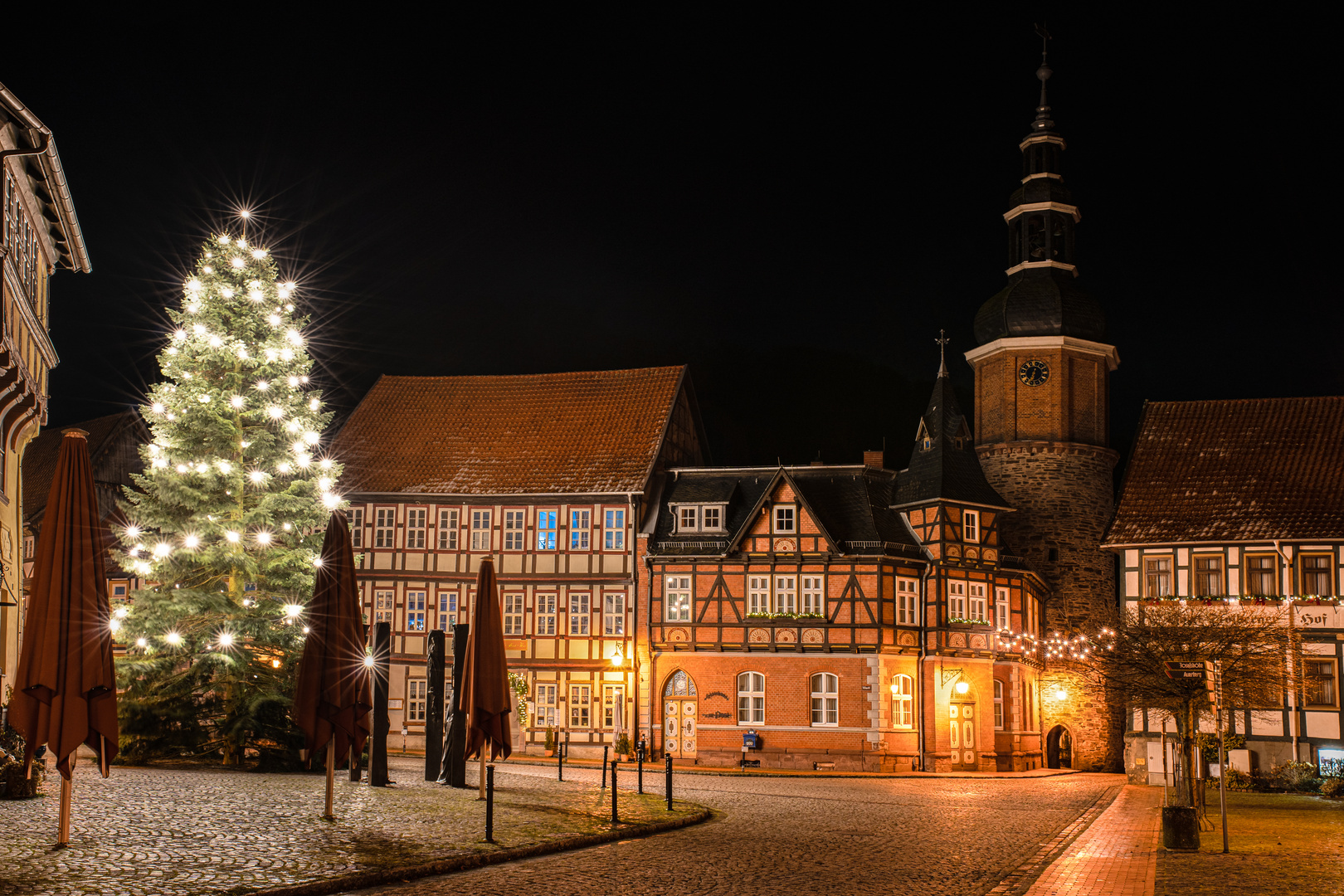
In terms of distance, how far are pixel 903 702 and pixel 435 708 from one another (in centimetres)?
1945

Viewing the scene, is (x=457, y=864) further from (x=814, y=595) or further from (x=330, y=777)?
(x=814, y=595)

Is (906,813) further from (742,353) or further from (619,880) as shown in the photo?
(742,353)

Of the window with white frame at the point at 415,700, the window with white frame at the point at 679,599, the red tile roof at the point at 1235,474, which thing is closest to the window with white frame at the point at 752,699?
the window with white frame at the point at 679,599

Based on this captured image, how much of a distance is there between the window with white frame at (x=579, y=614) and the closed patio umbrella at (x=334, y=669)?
973 inches

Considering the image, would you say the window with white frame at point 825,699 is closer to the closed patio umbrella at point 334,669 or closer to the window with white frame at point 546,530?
the window with white frame at point 546,530

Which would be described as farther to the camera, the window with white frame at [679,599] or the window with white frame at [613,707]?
the window with white frame at [613,707]

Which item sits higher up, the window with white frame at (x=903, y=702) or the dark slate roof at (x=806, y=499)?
the dark slate roof at (x=806, y=499)

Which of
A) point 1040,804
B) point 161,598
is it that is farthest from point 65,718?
point 1040,804

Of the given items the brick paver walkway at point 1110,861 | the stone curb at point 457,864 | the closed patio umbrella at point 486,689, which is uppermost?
the closed patio umbrella at point 486,689

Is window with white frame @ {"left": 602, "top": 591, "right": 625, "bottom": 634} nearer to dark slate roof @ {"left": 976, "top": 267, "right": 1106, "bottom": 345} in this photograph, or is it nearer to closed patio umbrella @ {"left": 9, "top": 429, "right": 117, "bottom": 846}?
dark slate roof @ {"left": 976, "top": 267, "right": 1106, "bottom": 345}

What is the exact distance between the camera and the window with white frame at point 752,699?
125 feet

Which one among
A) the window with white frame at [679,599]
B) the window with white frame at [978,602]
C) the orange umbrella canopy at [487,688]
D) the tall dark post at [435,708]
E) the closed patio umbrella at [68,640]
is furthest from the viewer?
the window with white frame at [978,602]

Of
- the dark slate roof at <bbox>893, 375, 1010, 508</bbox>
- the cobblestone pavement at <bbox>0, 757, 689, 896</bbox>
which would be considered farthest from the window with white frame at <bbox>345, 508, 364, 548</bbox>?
the cobblestone pavement at <bbox>0, 757, 689, 896</bbox>

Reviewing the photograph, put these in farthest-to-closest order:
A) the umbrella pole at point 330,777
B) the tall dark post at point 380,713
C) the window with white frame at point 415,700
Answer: the window with white frame at point 415,700
the tall dark post at point 380,713
the umbrella pole at point 330,777
